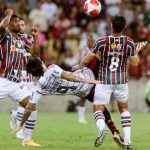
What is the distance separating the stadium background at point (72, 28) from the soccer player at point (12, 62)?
34.9 feet

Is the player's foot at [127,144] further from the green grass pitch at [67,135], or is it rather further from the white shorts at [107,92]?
the white shorts at [107,92]

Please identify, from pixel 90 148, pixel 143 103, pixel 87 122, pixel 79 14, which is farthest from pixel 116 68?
pixel 79 14

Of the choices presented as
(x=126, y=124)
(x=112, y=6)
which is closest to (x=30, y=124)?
(x=126, y=124)

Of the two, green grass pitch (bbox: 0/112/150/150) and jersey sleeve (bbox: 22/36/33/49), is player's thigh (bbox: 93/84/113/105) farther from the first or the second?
jersey sleeve (bbox: 22/36/33/49)

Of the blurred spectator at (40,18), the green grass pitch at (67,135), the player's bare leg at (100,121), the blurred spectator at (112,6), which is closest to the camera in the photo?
the player's bare leg at (100,121)

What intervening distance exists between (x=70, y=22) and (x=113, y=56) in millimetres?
14273

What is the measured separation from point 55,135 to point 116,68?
337cm

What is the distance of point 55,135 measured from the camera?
50.4ft

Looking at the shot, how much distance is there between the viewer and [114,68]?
1247cm

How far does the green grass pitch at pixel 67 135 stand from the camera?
13109 millimetres

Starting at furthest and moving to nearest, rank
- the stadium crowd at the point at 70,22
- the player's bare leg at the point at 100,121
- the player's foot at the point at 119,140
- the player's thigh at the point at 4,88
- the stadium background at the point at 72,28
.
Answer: the stadium crowd at the point at 70,22 < the stadium background at the point at 72,28 < the player's thigh at the point at 4,88 < the player's foot at the point at 119,140 < the player's bare leg at the point at 100,121

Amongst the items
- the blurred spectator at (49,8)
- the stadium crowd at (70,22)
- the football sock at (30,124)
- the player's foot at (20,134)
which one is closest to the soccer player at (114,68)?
the football sock at (30,124)

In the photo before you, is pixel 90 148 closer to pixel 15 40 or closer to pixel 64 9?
pixel 15 40

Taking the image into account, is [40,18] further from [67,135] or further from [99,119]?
[99,119]
